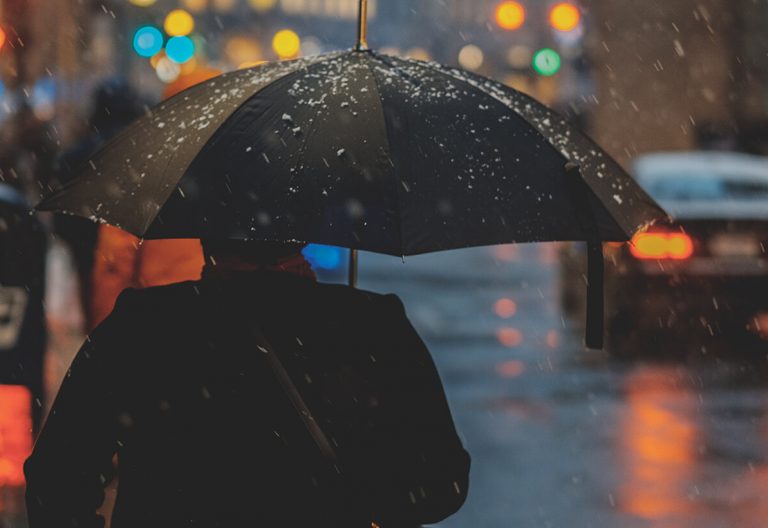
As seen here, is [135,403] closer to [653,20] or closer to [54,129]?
[54,129]

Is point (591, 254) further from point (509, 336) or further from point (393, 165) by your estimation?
point (509, 336)

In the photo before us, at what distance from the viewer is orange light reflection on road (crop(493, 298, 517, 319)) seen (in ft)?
51.1

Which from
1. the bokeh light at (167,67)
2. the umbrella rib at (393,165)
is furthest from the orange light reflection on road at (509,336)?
the bokeh light at (167,67)

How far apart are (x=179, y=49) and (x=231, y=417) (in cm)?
2347

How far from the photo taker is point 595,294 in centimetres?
341

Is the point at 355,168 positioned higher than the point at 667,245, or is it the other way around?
the point at 355,168

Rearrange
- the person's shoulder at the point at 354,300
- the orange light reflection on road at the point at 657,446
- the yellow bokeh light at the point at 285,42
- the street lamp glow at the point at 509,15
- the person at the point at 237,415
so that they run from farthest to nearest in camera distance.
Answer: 1. the yellow bokeh light at the point at 285,42
2. the street lamp glow at the point at 509,15
3. the orange light reflection on road at the point at 657,446
4. the person's shoulder at the point at 354,300
5. the person at the point at 237,415

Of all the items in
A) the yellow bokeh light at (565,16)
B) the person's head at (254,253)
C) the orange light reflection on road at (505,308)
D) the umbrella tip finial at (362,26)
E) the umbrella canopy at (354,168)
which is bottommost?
the orange light reflection on road at (505,308)

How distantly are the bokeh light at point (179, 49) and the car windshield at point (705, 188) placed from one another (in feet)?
48.0

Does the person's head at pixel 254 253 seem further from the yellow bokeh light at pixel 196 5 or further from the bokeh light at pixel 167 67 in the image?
the yellow bokeh light at pixel 196 5

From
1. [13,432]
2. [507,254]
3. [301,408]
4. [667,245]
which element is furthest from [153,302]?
[507,254]

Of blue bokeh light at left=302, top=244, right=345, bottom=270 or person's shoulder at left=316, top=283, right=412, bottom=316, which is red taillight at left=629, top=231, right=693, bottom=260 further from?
person's shoulder at left=316, top=283, right=412, bottom=316

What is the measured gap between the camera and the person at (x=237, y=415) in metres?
2.70

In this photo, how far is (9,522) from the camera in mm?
6016
